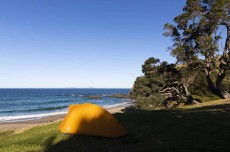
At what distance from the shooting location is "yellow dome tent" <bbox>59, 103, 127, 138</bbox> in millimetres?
13633

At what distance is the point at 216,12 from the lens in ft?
96.2

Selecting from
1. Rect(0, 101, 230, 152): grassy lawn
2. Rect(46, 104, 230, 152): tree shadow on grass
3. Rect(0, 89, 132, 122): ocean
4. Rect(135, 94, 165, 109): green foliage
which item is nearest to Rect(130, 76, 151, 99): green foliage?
Rect(135, 94, 165, 109): green foliage

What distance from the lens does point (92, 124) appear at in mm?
13969

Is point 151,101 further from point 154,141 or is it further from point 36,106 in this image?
point 36,106

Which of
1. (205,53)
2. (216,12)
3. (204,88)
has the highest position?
(216,12)

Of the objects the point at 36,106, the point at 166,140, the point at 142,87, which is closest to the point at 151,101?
the point at 142,87

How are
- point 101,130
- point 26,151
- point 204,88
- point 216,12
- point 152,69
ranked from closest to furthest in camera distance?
point 26,151 < point 101,130 < point 216,12 < point 204,88 < point 152,69

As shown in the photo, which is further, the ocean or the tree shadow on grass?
the ocean

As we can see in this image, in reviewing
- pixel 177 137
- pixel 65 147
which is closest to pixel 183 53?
pixel 177 137

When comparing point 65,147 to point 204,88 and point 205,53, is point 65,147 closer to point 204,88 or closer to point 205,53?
point 205,53

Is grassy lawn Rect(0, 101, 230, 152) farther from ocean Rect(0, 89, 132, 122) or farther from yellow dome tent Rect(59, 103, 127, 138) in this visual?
ocean Rect(0, 89, 132, 122)

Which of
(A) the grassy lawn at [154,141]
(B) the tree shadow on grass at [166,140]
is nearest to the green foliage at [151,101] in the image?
(B) the tree shadow on grass at [166,140]

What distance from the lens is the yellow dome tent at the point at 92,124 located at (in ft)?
44.7

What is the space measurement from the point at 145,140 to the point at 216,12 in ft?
73.9
